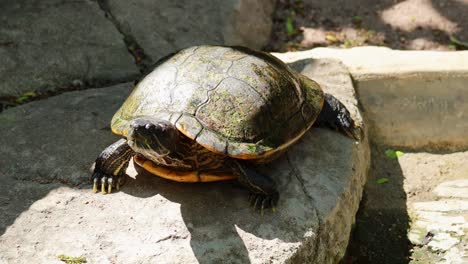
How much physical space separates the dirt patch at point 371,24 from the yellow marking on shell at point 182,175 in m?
3.00

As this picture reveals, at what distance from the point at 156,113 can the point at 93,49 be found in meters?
2.25

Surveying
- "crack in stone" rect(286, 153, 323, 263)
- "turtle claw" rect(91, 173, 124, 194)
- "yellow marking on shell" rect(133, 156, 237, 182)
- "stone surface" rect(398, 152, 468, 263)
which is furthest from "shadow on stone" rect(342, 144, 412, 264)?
"turtle claw" rect(91, 173, 124, 194)

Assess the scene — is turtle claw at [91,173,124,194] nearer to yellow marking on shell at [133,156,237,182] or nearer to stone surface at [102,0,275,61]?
yellow marking on shell at [133,156,237,182]

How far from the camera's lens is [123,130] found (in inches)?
140

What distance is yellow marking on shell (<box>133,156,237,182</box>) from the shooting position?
353cm

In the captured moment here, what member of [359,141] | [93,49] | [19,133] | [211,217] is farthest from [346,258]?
[93,49]

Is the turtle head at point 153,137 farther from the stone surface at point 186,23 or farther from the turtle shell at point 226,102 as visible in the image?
the stone surface at point 186,23

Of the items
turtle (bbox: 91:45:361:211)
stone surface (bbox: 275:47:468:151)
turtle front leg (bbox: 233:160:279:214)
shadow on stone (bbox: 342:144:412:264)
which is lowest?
shadow on stone (bbox: 342:144:412:264)

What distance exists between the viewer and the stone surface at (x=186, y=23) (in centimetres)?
575

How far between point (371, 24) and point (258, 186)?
3756 mm

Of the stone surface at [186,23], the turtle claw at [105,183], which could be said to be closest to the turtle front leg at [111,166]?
the turtle claw at [105,183]

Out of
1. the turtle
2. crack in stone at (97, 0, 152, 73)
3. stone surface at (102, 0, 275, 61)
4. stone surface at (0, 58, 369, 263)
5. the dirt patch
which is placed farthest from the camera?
the dirt patch

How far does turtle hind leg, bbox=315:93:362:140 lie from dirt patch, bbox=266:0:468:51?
2091 millimetres

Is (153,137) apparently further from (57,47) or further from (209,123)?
(57,47)
